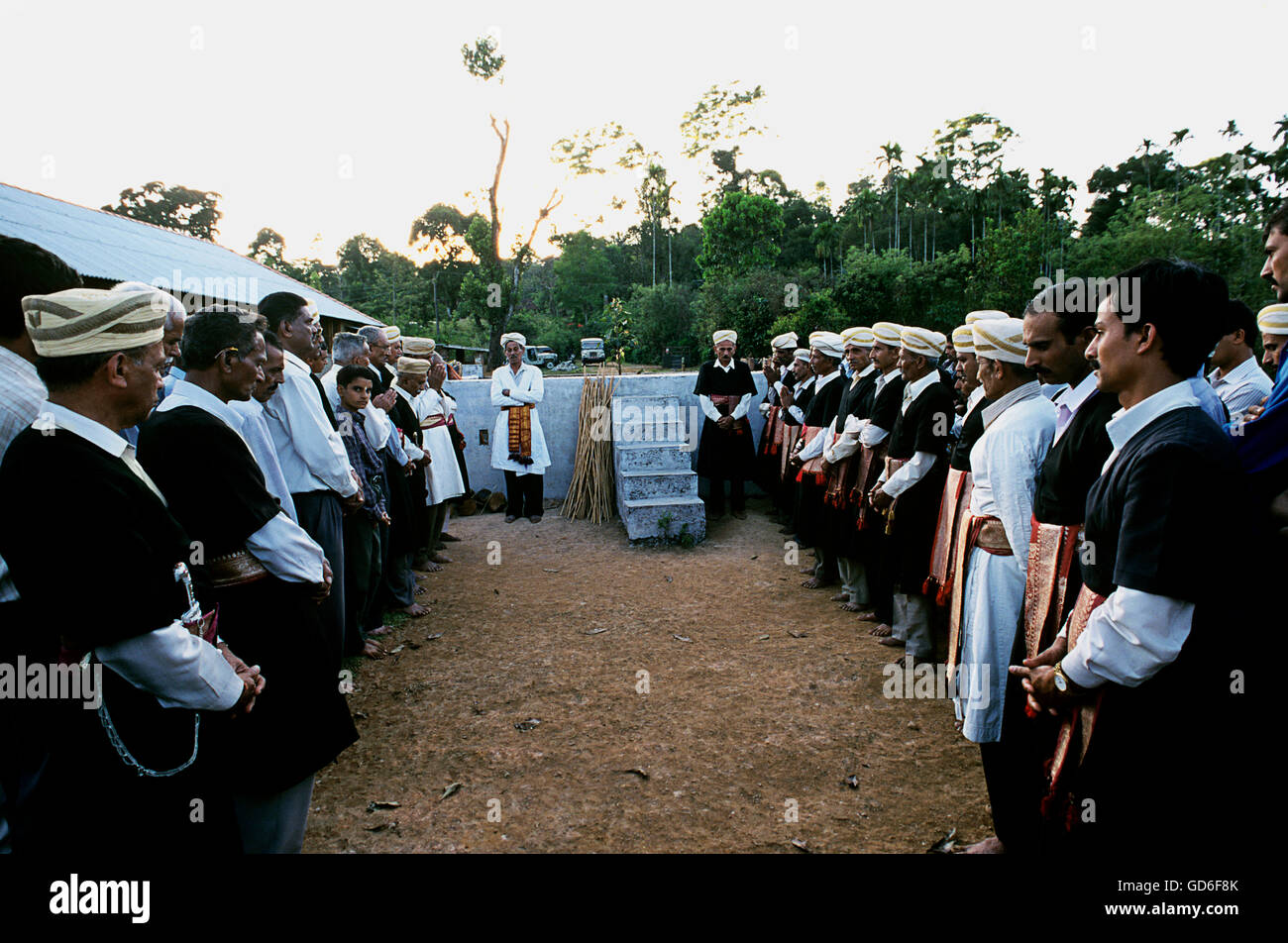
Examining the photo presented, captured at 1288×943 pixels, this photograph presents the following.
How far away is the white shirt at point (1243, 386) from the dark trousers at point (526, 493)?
6405 mm

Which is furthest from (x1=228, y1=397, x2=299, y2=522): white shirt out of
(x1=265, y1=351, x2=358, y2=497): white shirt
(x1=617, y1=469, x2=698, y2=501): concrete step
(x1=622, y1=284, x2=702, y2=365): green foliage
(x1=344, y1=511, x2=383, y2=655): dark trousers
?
(x1=622, y1=284, x2=702, y2=365): green foliage

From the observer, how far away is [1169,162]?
3669 cm

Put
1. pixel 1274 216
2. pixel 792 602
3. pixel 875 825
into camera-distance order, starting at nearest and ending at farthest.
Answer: pixel 1274 216, pixel 875 825, pixel 792 602

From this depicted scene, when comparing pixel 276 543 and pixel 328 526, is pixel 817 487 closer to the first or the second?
pixel 328 526

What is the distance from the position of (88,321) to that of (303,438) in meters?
2.06

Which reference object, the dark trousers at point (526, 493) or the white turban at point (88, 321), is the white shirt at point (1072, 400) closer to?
the white turban at point (88, 321)

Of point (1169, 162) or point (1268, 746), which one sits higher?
point (1169, 162)

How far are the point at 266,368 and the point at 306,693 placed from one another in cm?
143

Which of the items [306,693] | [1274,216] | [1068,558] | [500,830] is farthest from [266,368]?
[1274,216]

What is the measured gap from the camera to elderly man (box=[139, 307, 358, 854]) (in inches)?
84.7

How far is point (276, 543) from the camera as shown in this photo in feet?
7.49

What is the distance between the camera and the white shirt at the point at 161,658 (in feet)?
5.27

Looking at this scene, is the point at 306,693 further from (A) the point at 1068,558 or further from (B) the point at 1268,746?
(B) the point at 1268,746

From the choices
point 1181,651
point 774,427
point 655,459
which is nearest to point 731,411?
point 774,427
